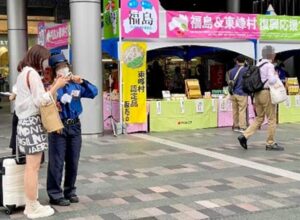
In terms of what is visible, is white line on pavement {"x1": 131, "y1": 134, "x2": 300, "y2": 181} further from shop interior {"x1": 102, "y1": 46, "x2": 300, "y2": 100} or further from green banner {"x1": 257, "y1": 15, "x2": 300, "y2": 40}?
shop interior {"x1": 102, "y1": 46, "x2": 300, "y2": 100}

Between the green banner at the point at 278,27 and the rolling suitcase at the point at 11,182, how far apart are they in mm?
8674

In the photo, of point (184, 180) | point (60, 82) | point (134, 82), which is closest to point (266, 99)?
point (184, 180)

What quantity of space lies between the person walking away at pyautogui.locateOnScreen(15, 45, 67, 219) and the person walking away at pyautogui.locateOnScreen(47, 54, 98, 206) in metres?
0.24

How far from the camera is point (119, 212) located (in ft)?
17.1

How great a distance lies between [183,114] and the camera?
11.6 meters

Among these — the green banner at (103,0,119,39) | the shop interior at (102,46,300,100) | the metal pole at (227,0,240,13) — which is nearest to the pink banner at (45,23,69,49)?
the green banner at (103,0,119,39)

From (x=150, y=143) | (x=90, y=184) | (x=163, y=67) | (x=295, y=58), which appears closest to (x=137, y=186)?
(x=90, y=184)

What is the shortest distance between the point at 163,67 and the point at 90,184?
12.8 m

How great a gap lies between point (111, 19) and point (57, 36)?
8.19ft

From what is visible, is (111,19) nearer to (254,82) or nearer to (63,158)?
(254,82)

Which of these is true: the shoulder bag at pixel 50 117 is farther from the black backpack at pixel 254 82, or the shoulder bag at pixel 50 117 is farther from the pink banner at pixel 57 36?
the pink banner at pixel 57 36

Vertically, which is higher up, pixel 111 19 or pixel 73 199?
pixel 111 19

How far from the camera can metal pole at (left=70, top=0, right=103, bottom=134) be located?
1048 centimetres

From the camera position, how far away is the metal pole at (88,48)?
10484mm
